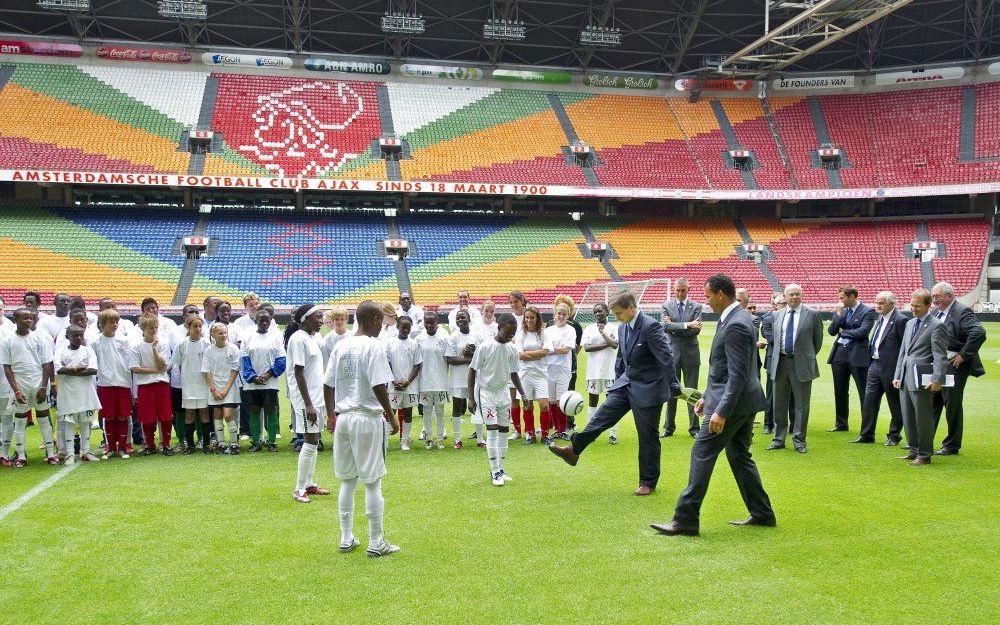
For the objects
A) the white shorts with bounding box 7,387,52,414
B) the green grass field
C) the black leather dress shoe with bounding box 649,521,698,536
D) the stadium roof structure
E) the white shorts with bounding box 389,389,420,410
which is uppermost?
the stadium roof structure

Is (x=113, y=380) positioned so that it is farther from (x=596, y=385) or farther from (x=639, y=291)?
(x=639, y=291)

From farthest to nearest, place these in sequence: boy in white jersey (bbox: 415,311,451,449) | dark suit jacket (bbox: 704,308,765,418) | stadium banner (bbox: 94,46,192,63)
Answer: stadium banner (bbox: 94,46,192,63) < boy in white jersey (bbox: 415,311,451,449) < dark suit jacket (bbox: 704,308,765,418)

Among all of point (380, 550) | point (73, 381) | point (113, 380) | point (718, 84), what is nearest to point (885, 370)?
point (380, 550)

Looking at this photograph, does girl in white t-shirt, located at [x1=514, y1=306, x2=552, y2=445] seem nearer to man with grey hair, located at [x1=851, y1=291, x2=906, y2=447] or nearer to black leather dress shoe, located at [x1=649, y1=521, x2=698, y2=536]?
black leather dress shoe, located at [x1=649, y1=521, x2=698, y2=536]

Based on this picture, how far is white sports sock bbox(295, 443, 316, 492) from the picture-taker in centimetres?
729

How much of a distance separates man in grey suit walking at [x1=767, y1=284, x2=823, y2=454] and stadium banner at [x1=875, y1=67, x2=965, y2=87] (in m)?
A: 43.2

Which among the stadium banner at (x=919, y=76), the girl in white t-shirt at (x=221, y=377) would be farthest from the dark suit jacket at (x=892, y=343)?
the stadium banner at (x=919, y=76)

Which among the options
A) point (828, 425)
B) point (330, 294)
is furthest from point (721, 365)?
→ point (330, 294)

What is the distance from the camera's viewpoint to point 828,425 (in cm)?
1202

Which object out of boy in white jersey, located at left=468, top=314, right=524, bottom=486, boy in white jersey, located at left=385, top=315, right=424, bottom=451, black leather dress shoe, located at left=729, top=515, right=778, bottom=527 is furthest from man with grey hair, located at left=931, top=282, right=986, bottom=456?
boy in white jersey, located at left=385, top=315, right=424, bottom=451

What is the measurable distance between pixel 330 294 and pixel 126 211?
12.8 meters

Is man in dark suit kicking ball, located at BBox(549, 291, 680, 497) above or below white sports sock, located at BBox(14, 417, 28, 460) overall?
above

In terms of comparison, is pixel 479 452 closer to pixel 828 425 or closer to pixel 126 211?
pixel 828 425

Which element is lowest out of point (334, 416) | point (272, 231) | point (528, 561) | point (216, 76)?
point (528, 561)
